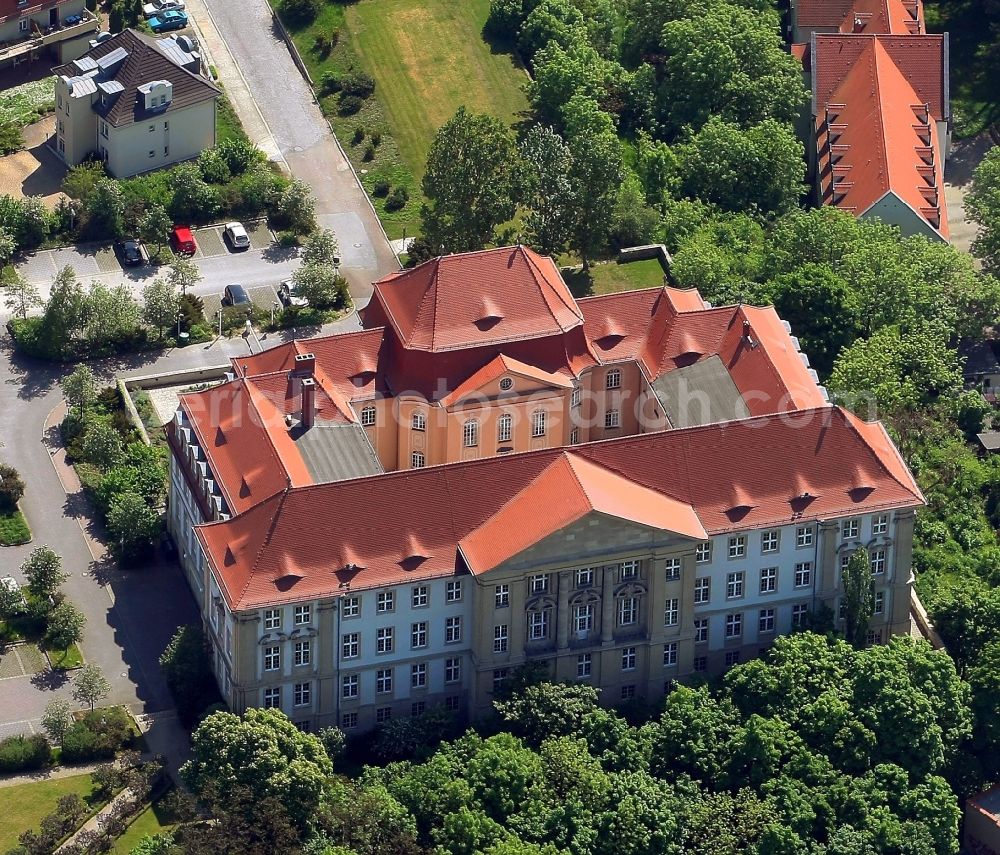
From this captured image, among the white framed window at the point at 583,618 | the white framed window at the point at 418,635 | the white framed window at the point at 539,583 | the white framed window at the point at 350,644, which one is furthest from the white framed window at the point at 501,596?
the white framed window at the point at 350,644

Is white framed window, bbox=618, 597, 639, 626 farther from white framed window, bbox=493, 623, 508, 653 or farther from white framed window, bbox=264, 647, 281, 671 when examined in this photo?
white framed window, bbox=264, 647, 281, 671

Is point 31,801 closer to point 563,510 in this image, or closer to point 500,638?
point 500,638

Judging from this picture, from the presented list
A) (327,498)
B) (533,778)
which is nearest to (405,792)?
(533,778)

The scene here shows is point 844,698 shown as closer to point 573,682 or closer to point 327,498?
point 573,682

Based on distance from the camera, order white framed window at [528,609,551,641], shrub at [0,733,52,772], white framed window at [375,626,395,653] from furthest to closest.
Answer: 1. white framed window at [528,609,551,641]
2. white framed window at [375,626,395,653]
3. shrub at [0,733,52,772]

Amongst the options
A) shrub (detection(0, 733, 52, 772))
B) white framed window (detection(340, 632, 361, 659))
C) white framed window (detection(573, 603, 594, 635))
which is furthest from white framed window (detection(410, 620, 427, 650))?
shrub (detection(0, 733, 52, 772))

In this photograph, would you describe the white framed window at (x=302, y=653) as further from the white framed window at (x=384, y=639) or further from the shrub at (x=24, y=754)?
the shrub at (x=24, y=754)

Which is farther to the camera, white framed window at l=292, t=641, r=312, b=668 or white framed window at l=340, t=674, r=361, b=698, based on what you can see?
white framed window at l=340, t=674, r=361, b=698
